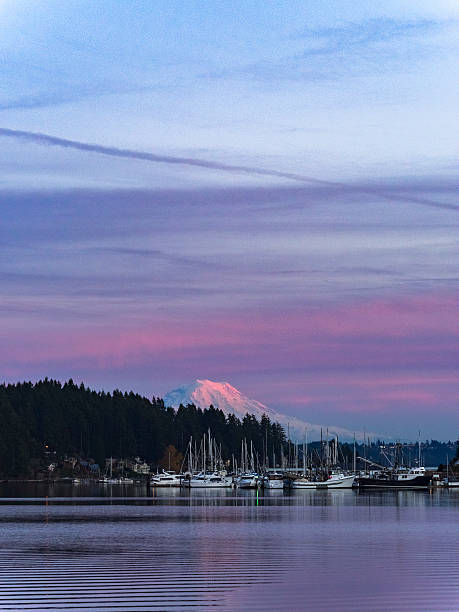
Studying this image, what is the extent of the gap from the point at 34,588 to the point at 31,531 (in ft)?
148

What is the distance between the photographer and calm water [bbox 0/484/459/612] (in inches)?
1738

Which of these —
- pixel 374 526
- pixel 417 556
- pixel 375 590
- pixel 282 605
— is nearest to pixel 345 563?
pixel 417 556

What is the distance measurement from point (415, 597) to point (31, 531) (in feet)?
171

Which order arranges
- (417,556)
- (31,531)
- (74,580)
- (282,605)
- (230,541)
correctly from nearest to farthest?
(282,605)
(74,580)
(417,556)
(230,541)
(31,531)

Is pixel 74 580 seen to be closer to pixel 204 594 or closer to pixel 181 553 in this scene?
pixel 204 594

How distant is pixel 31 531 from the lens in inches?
3620

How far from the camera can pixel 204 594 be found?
1812 inches

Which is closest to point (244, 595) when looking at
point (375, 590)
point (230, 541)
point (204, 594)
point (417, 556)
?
point (204, 594)

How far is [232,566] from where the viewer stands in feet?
191

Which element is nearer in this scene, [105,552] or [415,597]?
[415,597]

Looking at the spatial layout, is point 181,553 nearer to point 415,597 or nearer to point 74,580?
point 74,580

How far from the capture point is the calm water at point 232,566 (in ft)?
145

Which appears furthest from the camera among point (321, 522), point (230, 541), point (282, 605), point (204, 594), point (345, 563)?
point (321, 522)

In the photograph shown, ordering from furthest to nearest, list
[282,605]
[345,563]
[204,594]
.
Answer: [345,563] < [204,594] < [282,605]
